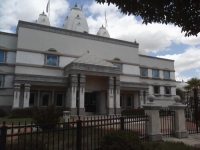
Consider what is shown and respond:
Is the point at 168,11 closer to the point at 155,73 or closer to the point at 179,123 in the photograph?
the point at 179,123

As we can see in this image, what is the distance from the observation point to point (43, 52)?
2420 centimetres

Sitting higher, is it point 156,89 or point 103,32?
point 103,32

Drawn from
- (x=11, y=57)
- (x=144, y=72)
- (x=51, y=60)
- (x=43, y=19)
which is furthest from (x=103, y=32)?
(x=11, y=57)

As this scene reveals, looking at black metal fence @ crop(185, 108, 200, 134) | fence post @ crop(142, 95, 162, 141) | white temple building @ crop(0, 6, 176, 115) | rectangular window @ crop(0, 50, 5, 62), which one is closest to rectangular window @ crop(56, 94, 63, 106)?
white temple building @ crop(0, 6, 176, 115)

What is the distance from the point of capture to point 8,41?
23438 millimetres

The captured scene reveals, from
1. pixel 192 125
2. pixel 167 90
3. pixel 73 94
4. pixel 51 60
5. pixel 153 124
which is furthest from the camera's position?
pixel 167 90

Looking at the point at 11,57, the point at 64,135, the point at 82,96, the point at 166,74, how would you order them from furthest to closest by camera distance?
the point at 166,74 → the point at 11,57 → the point at 82,96 → the point at 64,135

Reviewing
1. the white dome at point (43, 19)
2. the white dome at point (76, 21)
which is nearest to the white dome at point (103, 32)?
the white dome at point (76, 21)

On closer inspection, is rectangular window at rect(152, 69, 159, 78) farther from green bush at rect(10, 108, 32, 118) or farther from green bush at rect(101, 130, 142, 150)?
green bush at rect(101, 130, 142, 150)

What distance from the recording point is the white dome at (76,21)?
38312mm

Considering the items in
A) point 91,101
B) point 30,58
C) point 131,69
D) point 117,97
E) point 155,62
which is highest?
point 155,62

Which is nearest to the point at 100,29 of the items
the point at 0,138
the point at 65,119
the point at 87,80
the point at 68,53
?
the point at 68,53

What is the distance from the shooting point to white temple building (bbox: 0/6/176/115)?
68.6 feet

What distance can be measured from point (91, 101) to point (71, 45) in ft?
27.5
